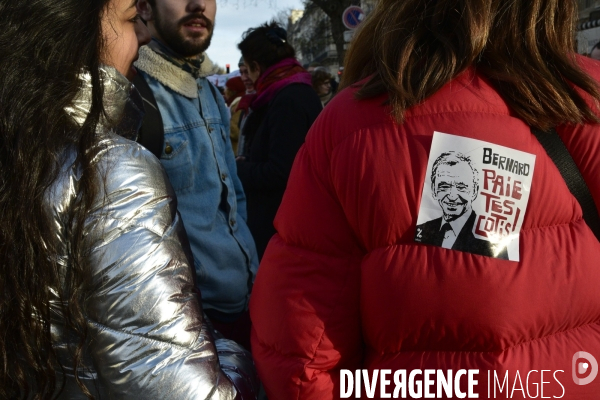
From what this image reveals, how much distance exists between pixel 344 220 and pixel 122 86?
2.04 feet

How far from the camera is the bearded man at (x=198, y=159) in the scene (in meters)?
2.37

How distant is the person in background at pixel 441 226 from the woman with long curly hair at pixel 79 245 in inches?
9.9

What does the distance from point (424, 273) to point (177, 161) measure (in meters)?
1.35

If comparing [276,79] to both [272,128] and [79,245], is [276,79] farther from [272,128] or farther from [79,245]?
Answer: [79,245]

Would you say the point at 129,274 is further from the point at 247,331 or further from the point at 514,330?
the point at 247,331

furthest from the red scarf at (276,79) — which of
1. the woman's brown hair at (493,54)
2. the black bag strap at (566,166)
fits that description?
the black bag strap at (566,166)

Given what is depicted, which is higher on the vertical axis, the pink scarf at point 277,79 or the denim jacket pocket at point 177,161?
the pink scarf at point 277,79

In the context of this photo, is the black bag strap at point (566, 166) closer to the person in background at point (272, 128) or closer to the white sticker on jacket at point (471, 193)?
the white sticker on jacket at point (471, 193)

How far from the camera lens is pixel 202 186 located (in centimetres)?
243

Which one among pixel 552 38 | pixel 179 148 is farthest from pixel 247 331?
pixel 552 38

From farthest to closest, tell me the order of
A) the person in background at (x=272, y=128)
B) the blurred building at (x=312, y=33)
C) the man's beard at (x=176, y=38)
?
the blurred building at (x=312, y=33) → the person in background at (x=272, y=128) → the man's beard at (x=176, y=38)

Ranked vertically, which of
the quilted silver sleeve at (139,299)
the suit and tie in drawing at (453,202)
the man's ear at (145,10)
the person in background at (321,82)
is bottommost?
the quilted silver sleeve at (139,299)

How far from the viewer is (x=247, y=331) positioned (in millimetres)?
2521

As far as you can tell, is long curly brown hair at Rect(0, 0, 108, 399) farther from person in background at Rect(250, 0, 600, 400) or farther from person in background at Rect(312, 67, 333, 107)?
person in background at Rect(312, 67, 333, 107)
